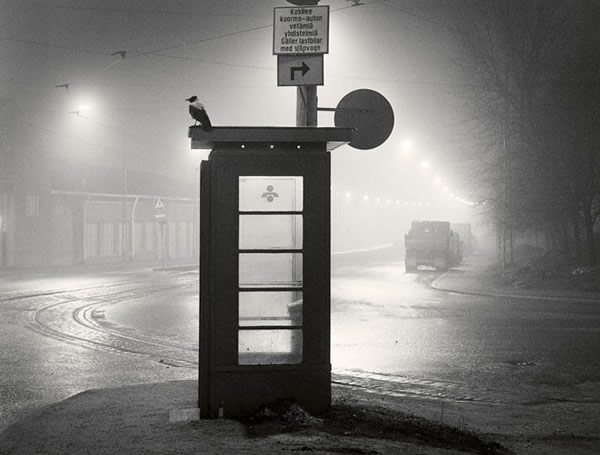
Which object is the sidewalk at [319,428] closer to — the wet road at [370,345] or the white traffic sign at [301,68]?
the wet road at [370,345]

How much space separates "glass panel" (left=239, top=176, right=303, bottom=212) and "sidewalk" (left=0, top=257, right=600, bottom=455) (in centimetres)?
187

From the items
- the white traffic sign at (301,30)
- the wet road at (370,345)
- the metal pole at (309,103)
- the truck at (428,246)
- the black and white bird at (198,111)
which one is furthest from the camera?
the truck at (428,246)

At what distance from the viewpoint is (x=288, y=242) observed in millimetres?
6664

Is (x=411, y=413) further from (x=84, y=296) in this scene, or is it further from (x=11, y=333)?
(x=84, y=296)

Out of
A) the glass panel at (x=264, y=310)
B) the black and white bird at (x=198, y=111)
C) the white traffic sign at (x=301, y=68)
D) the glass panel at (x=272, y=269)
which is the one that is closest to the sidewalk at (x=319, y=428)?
the glass panel at (x=264, y=310)

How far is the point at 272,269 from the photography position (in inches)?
264

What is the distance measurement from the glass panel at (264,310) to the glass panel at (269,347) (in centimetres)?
8

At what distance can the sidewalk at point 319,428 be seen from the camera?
18.5ft

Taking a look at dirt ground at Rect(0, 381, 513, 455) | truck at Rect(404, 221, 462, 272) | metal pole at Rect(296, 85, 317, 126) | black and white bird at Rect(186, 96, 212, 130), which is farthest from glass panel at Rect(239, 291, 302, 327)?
truck at Rect(404, 221, 462, 272)

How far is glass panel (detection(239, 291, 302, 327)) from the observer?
662 cm

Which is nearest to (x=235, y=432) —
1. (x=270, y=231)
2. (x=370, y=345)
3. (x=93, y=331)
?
(x=270, y=231)

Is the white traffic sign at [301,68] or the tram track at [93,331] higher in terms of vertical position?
the white traffic sign at [301,68]

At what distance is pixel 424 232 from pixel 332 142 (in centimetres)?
3292

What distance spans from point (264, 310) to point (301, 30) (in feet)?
11.2
